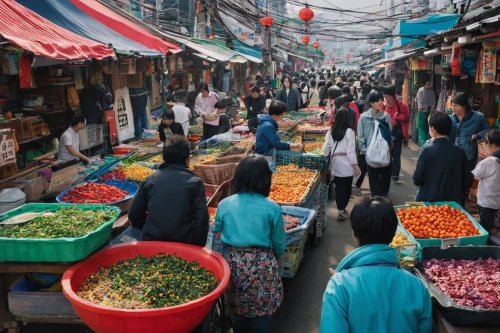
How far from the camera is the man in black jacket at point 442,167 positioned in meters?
5.51

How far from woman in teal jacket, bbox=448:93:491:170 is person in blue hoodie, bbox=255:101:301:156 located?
2828 mm

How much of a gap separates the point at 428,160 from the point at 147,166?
503cm

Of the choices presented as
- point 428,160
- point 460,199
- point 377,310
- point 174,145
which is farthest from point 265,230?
point 460,199

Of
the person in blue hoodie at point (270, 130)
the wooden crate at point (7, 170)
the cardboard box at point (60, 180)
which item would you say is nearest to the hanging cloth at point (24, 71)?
the wooden crate at point (7, 170)

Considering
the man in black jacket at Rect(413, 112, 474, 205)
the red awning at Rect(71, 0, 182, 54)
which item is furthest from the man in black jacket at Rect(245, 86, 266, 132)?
the man in black jacket at Rect(413, 112, 474, 205)

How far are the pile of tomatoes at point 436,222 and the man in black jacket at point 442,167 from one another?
0.32 metres

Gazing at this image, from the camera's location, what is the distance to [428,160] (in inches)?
221

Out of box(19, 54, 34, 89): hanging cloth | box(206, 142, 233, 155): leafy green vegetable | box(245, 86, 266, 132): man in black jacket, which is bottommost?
box(206, 142, 233, 155): leafy green vegetable

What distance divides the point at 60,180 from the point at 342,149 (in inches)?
179

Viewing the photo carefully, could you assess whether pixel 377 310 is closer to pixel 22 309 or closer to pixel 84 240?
pixel 84 240

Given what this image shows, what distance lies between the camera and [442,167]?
5570 mm

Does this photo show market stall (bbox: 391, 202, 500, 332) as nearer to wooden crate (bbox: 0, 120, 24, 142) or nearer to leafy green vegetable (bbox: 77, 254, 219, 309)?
leafy green vegetable (bbox: 77, 254, 219, 309)

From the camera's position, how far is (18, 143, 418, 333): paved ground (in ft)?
16.1

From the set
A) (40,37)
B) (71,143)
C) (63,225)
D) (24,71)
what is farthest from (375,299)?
(71,143)
